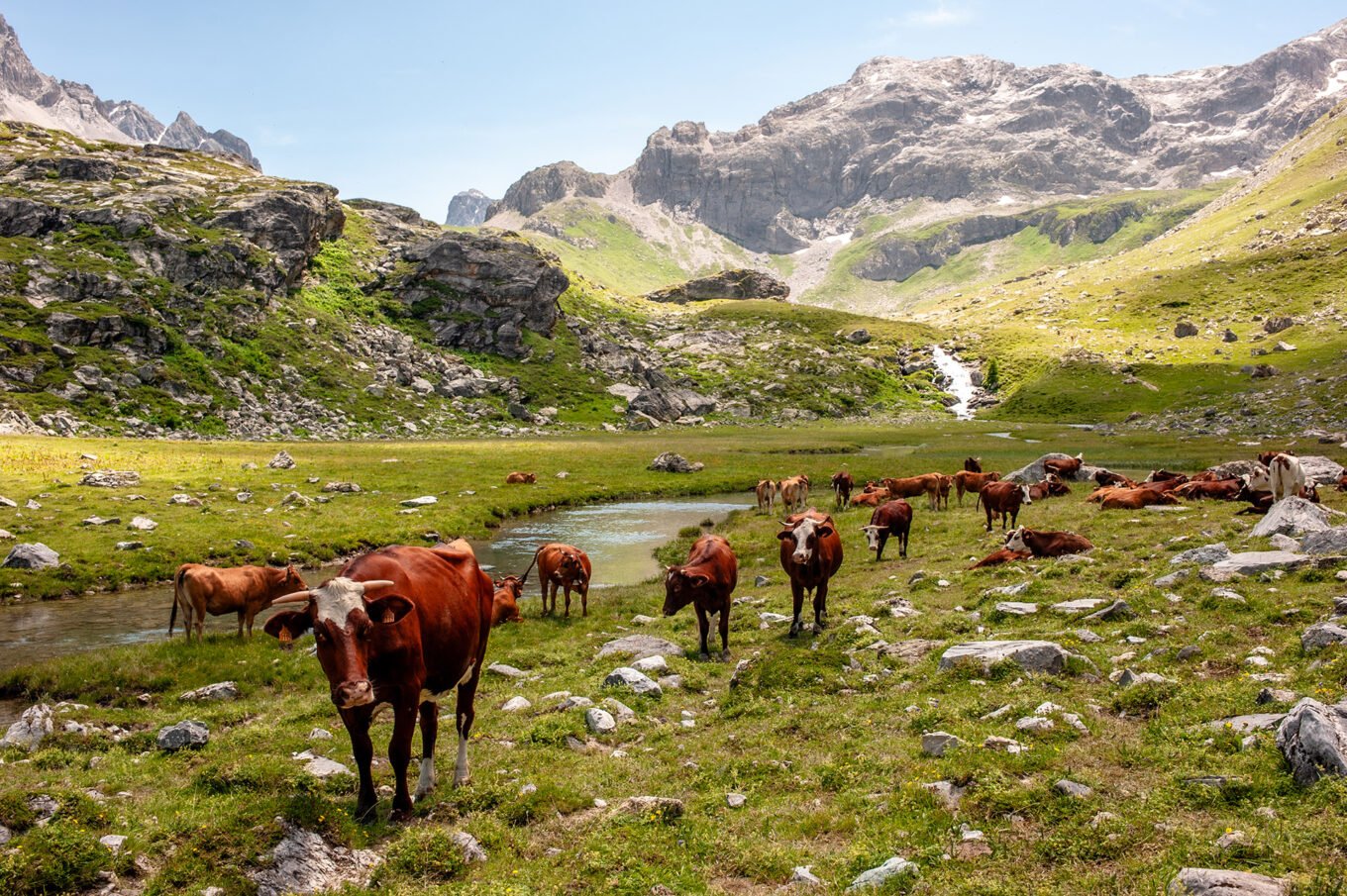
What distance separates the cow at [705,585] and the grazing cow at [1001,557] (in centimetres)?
996

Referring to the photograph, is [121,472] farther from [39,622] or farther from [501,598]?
[501,598]

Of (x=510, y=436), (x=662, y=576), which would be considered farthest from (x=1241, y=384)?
(x=662, y=576)

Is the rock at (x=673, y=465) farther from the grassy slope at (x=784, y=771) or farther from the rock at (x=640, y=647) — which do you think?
the grassy slope at (x=784, y=771)

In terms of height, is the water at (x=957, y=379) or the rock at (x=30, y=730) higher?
the water at (x=957, y=379)

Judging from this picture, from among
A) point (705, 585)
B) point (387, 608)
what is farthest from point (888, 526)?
point (387, 608)

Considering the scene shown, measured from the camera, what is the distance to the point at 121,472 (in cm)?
4128

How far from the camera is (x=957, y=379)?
16038 cm

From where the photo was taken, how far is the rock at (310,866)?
761 centimetres

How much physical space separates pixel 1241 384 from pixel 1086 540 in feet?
377

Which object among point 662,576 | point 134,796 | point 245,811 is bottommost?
point 662,576

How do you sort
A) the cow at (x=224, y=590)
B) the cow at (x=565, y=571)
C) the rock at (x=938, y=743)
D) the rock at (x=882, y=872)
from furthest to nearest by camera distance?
the cow at (x=565, y=571) → the cow at (x=224, y=590) → the rock at (x=938, y=743) → the rock at (x=882, y=872)

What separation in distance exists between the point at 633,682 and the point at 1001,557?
48.1 ft

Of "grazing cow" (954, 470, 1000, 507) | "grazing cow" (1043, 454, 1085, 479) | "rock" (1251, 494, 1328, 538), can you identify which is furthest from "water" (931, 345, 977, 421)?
"rock" (1251, 494, 1328, 538)

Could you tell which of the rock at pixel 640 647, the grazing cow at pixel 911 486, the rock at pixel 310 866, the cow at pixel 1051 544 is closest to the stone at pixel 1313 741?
the rock at pixel 310 866
